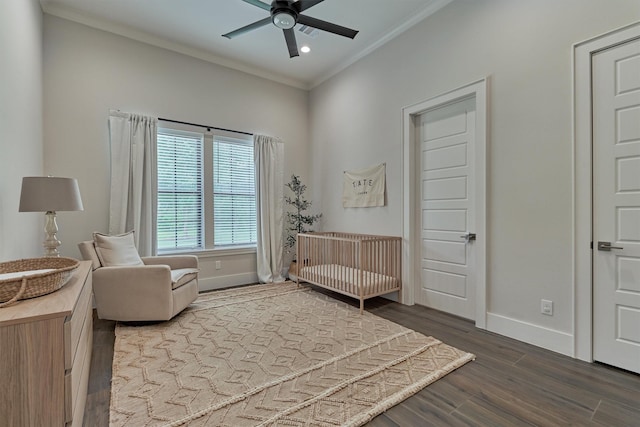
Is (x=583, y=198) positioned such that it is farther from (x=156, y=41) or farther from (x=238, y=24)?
(x=156, y=41)

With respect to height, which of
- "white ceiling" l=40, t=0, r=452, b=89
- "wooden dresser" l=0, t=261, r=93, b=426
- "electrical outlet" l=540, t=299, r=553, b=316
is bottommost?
"electrical outlet" l=540, t=299, r=553, b=316

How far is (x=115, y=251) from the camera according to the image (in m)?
3.00

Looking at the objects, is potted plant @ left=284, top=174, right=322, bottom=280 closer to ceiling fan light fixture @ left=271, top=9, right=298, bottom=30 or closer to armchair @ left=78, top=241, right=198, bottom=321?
armchair @ left=78, top=241, right=198, bottom=321

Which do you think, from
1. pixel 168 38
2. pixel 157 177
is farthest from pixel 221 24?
pixel 157 177

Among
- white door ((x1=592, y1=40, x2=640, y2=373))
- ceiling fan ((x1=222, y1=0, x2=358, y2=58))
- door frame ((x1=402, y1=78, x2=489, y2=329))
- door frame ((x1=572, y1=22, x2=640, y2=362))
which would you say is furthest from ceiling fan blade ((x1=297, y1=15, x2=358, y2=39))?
white door ((x1=592, y1=40, x2=640, y2=373))

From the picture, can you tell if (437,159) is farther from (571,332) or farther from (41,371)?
(41,371)

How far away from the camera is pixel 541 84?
2.42m

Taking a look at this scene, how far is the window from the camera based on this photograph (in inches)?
156

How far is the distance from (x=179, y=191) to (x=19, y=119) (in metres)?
1.86

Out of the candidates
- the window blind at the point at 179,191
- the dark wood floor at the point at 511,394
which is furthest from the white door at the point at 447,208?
the window blind at the point at 179,191

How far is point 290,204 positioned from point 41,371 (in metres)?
3.98

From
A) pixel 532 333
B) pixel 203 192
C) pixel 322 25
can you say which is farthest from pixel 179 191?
pixel 532 333

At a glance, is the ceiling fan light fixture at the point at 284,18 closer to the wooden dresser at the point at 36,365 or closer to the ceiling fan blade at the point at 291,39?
the ceiling fan blade at the point at 291,39

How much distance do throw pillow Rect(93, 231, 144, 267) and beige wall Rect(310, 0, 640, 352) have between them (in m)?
3.63
